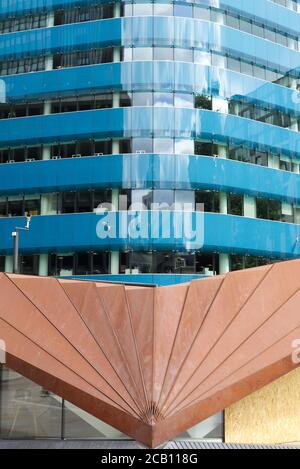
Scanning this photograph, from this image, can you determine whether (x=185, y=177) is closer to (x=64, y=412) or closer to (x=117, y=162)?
(x=117, y=162)

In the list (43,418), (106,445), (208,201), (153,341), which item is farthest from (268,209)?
(106,445)

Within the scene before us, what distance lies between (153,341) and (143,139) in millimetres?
22144

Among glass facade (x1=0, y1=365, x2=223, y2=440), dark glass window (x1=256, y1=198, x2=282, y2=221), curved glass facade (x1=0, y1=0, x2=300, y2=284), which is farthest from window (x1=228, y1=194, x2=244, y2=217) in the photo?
glass facade (x1=0, y1=365, x2=223, y2=440)

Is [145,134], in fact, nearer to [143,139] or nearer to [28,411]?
[143,139]

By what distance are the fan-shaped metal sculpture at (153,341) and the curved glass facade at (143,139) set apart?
1784 cm

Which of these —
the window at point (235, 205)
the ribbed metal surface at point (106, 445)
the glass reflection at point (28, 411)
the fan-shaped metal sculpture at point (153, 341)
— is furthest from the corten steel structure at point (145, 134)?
the ribbed metal surface at point (106, 445)

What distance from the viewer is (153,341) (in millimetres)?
12227

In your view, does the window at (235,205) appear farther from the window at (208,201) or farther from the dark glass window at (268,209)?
the dark glass window at (268,209)

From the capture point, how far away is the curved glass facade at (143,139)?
106ft

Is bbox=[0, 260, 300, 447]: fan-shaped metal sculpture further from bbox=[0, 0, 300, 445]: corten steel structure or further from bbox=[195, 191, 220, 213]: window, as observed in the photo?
bbox=[195, 191, 220, 213]: window

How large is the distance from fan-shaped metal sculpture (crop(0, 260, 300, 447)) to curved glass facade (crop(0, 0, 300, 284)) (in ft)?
58.5

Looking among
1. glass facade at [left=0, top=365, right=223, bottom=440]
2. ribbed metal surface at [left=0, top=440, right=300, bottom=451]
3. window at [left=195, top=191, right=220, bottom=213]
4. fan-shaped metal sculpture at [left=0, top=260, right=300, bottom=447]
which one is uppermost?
window at [left=195, top=191, right=220, bottom=213]

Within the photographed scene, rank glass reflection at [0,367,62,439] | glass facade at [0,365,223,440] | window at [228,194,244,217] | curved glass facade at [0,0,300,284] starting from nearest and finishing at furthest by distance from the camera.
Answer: glass facade at [0,365,223,440], glass reflection at [0,367,62,439], curved glass facade at [0,0,300,284], window at [228,194,244,217]

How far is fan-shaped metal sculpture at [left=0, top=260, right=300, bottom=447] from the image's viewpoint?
10883 millimetres
